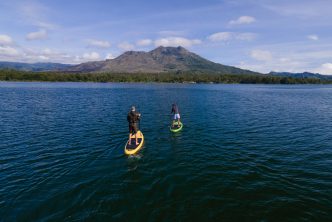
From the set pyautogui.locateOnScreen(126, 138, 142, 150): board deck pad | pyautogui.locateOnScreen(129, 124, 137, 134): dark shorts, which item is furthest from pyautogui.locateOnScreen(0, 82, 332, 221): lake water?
pyautogui.locateOnScreen(129, 124, 137, 134): dark shorts

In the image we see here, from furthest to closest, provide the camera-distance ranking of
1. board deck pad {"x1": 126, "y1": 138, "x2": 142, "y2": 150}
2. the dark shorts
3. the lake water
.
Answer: the dark shorts → board deck pad {"x1": 126, "y1": 138, "x2": 142, "y2": 150} → the lake water

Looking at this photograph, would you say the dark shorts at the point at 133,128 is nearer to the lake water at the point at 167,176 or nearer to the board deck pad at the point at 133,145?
the board deck pad at the point at 133,145

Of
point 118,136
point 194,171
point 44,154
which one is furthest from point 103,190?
point 118,136

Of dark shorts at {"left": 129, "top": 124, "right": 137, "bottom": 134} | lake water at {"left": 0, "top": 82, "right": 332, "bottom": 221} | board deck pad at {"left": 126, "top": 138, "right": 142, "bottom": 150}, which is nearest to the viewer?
lake water at {"left": 0, "top": 82, "right": 332, "bottom": 221}

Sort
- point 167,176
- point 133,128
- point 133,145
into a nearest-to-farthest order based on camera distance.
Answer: point 167,176
point 133,145
point 133,128

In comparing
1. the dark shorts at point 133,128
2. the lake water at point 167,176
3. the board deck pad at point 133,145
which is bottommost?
the lake water at point 167,176

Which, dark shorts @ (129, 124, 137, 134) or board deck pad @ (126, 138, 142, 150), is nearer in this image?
board deck pad @ (126, 138, 142, 150)

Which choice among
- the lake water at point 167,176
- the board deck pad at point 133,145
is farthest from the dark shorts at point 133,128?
the lake water at point 167,176

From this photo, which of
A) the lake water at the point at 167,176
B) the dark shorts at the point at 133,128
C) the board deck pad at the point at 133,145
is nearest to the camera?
the lake water at the point at 167,176

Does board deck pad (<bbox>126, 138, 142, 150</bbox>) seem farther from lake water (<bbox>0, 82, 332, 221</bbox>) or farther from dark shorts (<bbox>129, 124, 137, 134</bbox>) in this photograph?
dark shorts (<bbox>129, 124, 137, 134</bbox>)

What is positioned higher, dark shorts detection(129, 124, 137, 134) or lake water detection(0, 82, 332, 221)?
dark shorts detection(129, 124, 137, 134)

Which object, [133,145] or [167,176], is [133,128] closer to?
[133,145]

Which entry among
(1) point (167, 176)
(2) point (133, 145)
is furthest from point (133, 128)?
(1) point (167, 176)

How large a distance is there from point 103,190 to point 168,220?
204 inches
